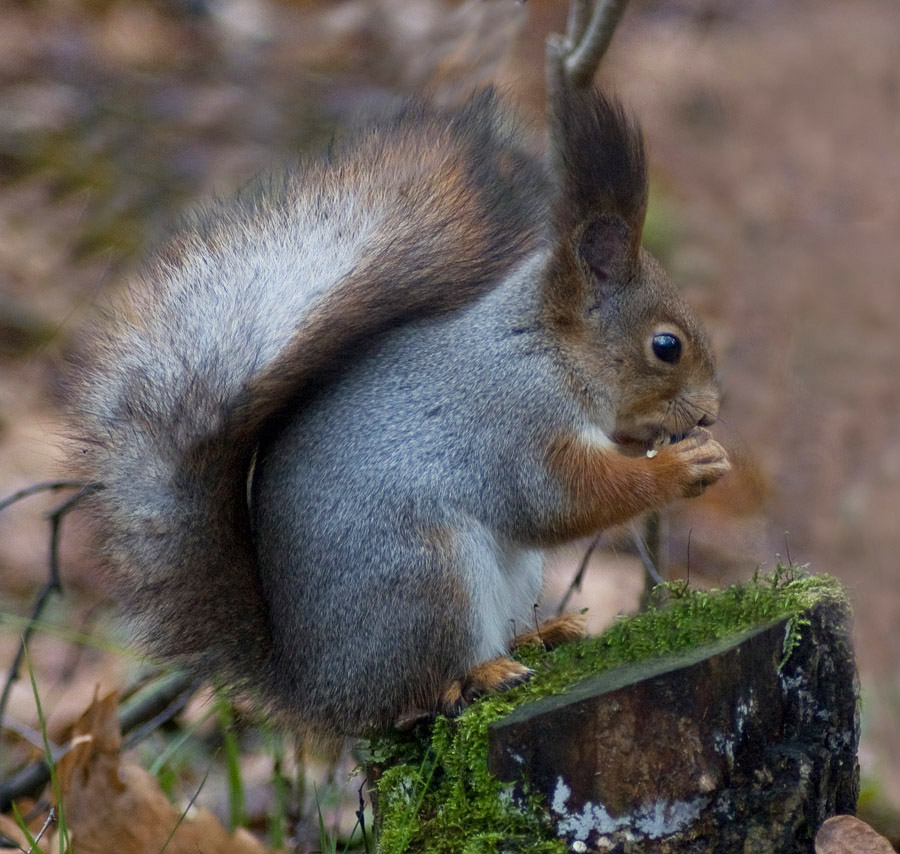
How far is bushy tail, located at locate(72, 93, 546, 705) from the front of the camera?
168cm

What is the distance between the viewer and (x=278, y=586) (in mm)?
1747

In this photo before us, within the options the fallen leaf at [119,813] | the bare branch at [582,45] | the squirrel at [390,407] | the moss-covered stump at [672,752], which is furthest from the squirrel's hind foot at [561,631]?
the bare branch at [582,45]

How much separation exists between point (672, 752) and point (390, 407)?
0.67 m

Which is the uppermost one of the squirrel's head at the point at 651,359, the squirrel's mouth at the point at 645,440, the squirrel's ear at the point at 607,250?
the squirrel's ear at the point at 607,250

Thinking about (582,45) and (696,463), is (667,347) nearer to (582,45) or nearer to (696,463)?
(696,463)

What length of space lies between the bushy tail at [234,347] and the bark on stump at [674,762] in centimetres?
51

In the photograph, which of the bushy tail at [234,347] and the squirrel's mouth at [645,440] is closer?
the bushy tail at [234,347]

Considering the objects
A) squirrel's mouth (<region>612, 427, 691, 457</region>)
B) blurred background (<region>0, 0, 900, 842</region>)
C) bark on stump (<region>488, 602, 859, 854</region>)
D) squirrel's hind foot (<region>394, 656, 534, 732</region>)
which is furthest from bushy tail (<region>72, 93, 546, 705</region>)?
blurred background (<region>0, 0, 900, 842</region>)

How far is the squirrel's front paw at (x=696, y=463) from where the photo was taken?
188 cm

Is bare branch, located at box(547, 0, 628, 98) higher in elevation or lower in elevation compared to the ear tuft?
higher

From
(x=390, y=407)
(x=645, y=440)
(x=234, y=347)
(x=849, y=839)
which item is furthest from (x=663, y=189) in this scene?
(x=849, y=839)

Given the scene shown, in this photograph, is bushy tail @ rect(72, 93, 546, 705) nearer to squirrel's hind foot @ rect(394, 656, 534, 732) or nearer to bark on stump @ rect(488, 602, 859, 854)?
squirrel's hind foot @ rect(394, 656, 534, 732)

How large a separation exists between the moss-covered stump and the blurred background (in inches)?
35.5

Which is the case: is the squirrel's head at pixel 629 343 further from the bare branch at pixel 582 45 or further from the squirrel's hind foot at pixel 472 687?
the squirrel's hind foot at pixel 472 687
